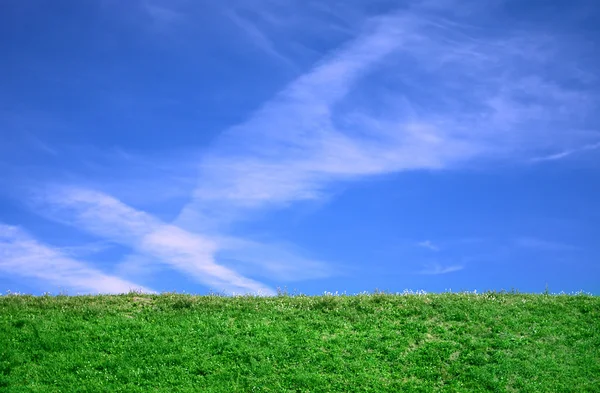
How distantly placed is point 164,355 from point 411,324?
1053 centimetres

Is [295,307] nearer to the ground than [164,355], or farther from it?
farther from it

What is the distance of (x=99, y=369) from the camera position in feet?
73.7

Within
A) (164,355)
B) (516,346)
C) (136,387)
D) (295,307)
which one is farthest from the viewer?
(295,307)

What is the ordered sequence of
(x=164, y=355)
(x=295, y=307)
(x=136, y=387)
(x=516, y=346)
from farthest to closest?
(x=295, y=307) → (x=516, y=346) → (x=164, y=355) → (x=136, y=387)

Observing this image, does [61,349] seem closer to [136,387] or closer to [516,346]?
[136,387]

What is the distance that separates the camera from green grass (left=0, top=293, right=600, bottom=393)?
21859 millimetres

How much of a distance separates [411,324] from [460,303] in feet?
11.9

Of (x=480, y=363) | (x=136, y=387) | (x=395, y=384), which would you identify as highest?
(x=480, y=363)

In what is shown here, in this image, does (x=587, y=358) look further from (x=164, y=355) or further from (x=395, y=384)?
(x=164, y=355)

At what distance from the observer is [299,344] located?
2389 centimetres

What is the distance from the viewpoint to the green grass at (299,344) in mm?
21859

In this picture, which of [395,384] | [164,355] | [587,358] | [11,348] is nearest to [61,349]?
[11,348]

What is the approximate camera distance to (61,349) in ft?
77.8

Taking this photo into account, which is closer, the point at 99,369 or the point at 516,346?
the point at 99,369
